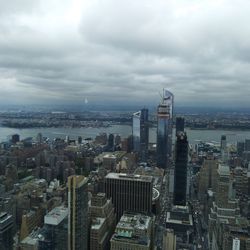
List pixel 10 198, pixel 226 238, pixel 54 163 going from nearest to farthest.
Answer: pixel 226 238, pixel 10 198, pixel 54 163

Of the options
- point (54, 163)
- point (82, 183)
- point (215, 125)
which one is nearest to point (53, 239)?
point (82, 183)

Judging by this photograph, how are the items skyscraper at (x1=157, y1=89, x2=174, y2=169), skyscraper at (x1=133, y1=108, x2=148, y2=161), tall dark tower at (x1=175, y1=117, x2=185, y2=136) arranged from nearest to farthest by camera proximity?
skyscraper at (x1=157, y1=89, x2=174, y2=169), tall dark tower at (x1=175, y1=117, x2=185, y2=136), skyscraper at (x1=133, y1=108, x2=148, y2=161)

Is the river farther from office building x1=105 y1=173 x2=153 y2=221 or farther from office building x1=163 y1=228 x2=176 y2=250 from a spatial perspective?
office building x1=163 y1=228 x2=176 y2=250

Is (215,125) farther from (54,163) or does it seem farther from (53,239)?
(53,239)

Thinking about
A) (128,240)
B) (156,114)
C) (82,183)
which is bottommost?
(128,240)

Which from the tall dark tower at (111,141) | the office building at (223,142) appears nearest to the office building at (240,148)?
the office building at (223,142)

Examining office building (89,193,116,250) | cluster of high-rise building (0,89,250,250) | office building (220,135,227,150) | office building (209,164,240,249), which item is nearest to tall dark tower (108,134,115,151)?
cluster of high-rise building (0,89,250,250)
